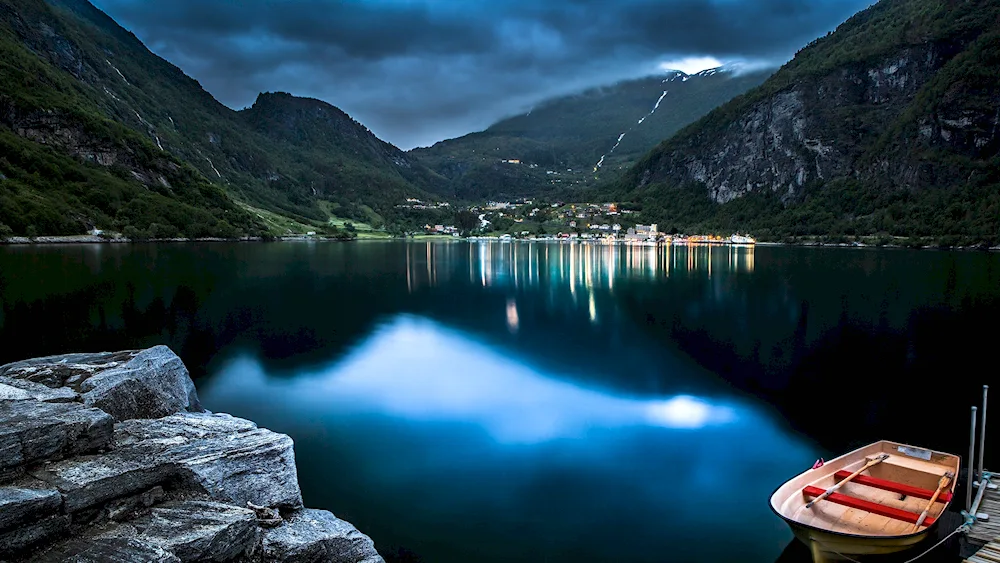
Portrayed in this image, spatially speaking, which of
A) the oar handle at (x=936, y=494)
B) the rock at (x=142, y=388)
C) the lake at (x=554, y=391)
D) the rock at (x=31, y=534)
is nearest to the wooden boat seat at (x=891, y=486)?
the oar handle at (x=936, y=494)

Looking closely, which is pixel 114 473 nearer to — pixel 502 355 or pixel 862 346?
pixel 502 355

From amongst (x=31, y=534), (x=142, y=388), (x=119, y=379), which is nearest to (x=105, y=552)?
(x=31, y=534)

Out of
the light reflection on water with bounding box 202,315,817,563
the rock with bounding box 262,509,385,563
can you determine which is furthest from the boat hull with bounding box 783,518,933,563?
the rock with bounding box 262,509,385,563

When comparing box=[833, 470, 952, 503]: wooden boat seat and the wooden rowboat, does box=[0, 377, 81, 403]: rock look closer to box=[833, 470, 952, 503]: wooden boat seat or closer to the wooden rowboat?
the wooden rowboat

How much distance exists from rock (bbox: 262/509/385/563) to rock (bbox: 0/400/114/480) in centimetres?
258

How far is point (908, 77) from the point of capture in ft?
618

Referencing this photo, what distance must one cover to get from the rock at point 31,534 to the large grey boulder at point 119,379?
13.6 feet

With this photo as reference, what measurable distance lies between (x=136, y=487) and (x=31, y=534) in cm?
130

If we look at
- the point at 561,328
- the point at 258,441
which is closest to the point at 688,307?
the point at 561,328

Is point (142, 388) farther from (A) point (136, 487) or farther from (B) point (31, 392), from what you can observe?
(A) point (136, 487)

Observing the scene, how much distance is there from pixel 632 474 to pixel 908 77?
238496 millimetres

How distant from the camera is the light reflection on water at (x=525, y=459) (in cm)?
976

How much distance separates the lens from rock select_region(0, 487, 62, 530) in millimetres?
5066

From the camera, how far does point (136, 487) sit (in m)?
6.58
